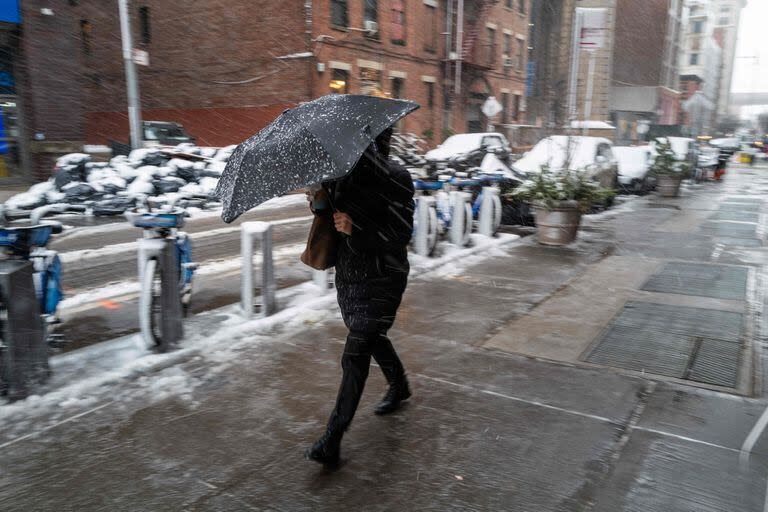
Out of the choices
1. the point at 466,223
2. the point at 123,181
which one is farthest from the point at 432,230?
→ the point at 123,181

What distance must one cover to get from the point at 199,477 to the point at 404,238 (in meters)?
1.64

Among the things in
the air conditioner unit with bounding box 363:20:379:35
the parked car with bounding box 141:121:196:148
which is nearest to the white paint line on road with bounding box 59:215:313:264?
the parked car with bounding box 141:121:196:148

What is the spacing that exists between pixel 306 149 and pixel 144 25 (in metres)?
28.0

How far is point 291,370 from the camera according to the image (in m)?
4.54

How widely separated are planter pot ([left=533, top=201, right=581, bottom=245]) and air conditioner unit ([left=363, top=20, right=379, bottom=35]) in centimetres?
1709

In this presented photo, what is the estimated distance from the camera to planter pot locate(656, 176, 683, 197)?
17719 mm

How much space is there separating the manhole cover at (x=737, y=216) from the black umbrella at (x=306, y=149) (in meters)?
12.7

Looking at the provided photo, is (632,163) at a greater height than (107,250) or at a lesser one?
greater

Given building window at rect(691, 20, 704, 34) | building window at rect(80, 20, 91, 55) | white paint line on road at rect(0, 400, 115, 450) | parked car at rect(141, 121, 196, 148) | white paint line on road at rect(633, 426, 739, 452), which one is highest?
building window at rect(691, 20, 704, 34)

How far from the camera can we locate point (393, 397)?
12.8ft

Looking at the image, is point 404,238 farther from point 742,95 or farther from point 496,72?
point 742,95

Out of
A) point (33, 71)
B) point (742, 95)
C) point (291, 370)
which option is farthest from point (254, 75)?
point (742, 95)

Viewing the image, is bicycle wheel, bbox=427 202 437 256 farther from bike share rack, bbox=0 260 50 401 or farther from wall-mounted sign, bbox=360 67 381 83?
wall-mounted sign, bbox=360 67 381 83

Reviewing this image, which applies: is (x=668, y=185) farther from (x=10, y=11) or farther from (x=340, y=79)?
(x=10, y=11)
